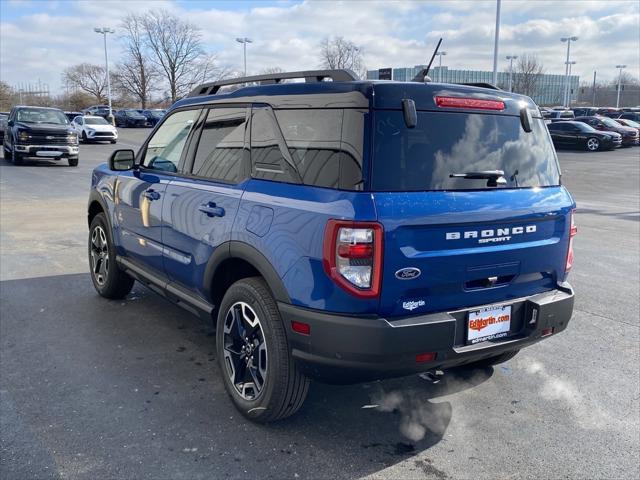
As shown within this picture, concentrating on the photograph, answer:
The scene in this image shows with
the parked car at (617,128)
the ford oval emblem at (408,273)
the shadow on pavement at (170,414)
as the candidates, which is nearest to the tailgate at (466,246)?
the ford oval emblem at (408,273)

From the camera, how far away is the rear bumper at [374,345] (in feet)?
8.96

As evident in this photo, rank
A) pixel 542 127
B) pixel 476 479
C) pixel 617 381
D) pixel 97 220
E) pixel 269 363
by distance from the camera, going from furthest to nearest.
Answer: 1. pixel 97 220
2. pixel 617 381
3. pixel 542 127
4. pixel 269 363
5. pixel 476 479

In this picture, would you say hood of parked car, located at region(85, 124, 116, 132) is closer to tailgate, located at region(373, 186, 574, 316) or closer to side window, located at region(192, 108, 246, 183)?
side window, located at region(192, 108, 246, 183)

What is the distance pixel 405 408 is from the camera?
3602 millimetres

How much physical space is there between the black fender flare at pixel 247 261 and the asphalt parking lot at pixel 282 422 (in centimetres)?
82

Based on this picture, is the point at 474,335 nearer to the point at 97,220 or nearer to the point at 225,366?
the point at 225,366

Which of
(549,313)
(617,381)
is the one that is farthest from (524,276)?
(617,381)

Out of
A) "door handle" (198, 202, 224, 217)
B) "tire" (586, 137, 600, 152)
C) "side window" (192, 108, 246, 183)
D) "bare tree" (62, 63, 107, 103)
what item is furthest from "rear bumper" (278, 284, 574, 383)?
"bare tree" (62, 63, 107, 103)

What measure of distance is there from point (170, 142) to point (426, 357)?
276cm

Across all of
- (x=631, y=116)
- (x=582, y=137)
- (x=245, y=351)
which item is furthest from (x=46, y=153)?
(x=631, y=116)

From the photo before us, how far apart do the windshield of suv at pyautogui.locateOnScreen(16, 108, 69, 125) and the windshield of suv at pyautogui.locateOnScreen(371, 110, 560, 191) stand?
19.4 m

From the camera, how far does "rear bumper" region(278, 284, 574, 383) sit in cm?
273

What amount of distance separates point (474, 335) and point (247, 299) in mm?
1263

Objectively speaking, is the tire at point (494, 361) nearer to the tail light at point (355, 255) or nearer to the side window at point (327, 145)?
the tail light at point (355, 255)
